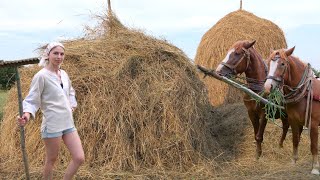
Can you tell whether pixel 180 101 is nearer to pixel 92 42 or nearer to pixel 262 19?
pixel 92 42

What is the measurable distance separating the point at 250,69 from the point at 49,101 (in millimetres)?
3477

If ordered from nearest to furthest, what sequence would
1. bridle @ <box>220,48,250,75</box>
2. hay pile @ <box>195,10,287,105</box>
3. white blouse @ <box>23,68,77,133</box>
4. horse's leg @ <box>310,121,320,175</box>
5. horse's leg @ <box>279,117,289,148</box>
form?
white blouse @ <box>23,68,77,133</box> → horse's leg @ <box>310,121,320,175</box> → bridle @ <box>220,48,250,75</box> → horse's leg @ <box>279,117,289,148</box> → hay pile @ <box>195,10,287,105</box>

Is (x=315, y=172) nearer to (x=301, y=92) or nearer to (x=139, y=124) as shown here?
(x=301, y=92)

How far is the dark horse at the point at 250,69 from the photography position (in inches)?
240

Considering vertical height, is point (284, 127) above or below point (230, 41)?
below

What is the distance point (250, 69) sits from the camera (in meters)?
6.31

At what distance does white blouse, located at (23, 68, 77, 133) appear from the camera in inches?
149

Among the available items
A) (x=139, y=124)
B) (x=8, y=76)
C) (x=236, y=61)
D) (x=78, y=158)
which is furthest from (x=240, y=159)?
(x=8, y=76)

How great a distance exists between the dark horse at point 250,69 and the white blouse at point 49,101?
2.80 m

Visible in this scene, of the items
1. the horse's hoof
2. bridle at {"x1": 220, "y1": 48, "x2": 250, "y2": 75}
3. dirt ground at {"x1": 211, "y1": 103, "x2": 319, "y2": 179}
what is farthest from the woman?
the horse's hoof

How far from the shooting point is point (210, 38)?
35.1ft

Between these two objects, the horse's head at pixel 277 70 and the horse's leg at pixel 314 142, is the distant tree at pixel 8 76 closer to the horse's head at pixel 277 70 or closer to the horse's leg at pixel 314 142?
the horse's head at pixel 277 70

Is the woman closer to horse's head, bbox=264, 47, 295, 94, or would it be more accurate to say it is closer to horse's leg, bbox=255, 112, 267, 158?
horse's head, bbox=264, 47, 295, 94

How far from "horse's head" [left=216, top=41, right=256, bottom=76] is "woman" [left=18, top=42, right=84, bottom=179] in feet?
9.12
